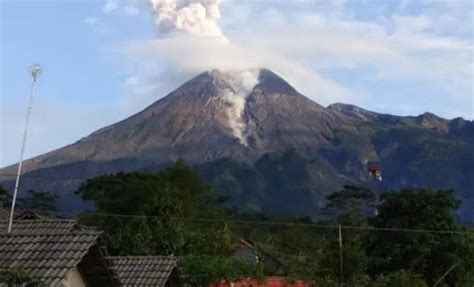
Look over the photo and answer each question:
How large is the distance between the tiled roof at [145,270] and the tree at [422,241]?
64.2ft

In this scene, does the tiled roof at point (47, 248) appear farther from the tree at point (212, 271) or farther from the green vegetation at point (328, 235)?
the green vegetation at point (328, 235)

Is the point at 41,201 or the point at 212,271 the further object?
the point at 41,201

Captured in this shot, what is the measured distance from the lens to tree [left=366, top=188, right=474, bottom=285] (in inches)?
1683

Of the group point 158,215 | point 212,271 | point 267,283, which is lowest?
point 267,283

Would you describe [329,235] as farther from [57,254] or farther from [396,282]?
[57,254]

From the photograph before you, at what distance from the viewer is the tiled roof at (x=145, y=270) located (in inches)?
922

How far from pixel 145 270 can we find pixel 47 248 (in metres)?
10.0

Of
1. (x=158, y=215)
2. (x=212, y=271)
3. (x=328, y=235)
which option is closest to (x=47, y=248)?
(x=212, y=271)

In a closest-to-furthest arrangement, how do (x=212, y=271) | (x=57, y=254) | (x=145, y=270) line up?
(x=57, y=254)
(x=145, y=270)
(x=212, y=271)

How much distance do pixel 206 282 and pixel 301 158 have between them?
500ft

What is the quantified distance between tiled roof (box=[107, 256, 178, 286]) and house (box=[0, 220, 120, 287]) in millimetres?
8134

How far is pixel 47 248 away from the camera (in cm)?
1392

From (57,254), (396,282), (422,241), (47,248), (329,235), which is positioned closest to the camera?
(57,254)

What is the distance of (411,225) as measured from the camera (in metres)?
44.5
